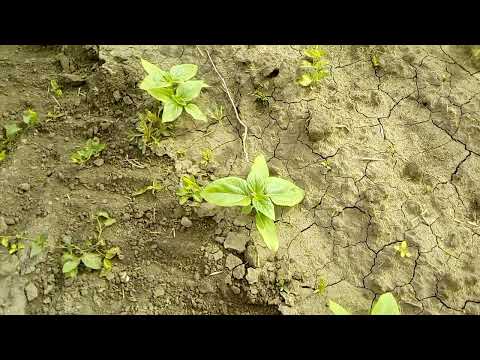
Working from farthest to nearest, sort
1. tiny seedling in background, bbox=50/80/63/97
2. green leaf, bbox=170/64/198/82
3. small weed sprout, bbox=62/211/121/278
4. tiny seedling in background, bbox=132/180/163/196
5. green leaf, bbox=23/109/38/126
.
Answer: tiny seedling in background, bbox=50/80/63/97, green leaf, bbox=23/109/38/126, green leaf, bbox=170/64/198/82, tiny seedling in background, bbox=132/180/163/196, small weed sprout, bbox=62/211/121/278

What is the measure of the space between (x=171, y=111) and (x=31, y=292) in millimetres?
1394

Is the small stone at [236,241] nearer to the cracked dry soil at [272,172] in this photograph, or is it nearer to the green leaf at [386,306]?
the cracked dry soil at [272,172]

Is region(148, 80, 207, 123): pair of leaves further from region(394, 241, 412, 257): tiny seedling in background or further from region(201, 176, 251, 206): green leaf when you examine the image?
region(394, 241, 412, 257): tiny seedling in background

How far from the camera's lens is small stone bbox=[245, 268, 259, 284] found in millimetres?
2395

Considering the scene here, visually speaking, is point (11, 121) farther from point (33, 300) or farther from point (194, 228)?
point (194, 228)

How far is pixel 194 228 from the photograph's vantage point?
102 inches

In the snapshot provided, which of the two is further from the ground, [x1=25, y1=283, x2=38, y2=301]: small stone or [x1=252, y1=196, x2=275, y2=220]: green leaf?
[x1=252, y1=196, x2=275, y2=220]: green leaf

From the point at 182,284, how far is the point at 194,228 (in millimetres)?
348

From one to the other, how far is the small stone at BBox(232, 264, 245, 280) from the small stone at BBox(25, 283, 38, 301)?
115cm

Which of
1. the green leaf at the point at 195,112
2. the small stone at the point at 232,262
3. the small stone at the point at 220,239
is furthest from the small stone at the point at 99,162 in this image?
the small stone at the point at 232,262

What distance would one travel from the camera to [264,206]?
2.44 m

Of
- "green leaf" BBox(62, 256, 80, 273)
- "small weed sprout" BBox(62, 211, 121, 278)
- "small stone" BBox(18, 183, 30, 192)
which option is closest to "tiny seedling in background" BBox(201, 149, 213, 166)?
"small weed sprout" BBox(62, 211, 121, 278)

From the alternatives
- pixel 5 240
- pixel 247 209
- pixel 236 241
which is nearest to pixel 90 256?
pixel 5 240

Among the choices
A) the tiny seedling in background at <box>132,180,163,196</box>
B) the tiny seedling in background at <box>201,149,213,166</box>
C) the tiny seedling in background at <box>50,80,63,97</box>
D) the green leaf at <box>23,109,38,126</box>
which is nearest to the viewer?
the tiny seedling in background at <box>132,180,163,196</box>
